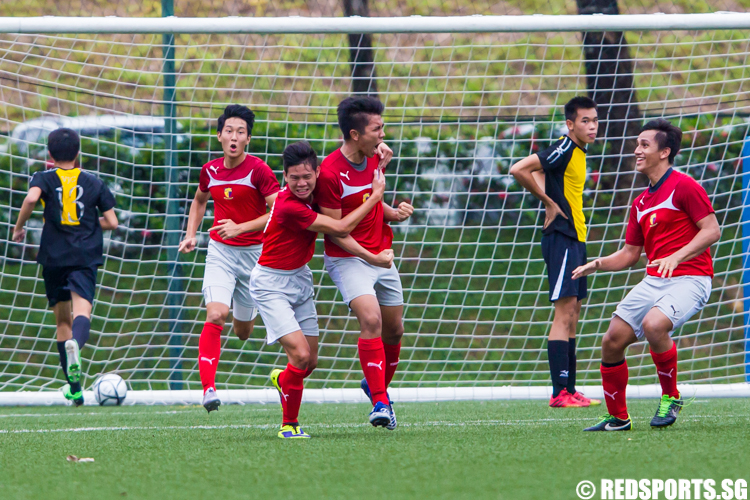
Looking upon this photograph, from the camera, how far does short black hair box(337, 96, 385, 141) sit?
15.1 ft

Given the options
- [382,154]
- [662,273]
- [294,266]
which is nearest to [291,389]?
[294,266]

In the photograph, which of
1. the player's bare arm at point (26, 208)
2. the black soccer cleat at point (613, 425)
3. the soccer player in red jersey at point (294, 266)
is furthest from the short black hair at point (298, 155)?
the player's bare arm at point (26, 208)

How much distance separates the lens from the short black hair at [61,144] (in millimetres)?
6418

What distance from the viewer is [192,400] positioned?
7109 millimetres

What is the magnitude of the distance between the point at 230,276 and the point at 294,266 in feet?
4.26

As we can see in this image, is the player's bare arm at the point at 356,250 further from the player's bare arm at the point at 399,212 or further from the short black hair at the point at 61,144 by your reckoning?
the short black hair at the point at 61,144

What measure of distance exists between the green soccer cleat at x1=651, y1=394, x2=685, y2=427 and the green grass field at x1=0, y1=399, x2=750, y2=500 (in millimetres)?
92

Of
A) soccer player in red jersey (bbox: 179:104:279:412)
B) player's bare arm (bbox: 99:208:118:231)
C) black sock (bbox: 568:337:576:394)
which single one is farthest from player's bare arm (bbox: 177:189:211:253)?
black sock (bbox: 568:337:576:394)

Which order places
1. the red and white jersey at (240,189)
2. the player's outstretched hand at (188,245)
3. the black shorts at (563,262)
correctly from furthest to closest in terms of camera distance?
the black shorts at (563,262) < the red and white jersey at (240,189) < the player's outstretched hand at (188,245)

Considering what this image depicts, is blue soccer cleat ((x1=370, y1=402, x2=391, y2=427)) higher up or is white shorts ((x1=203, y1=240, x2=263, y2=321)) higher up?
white shorts ((x1=203, y1=240, x2=263, y2=321))

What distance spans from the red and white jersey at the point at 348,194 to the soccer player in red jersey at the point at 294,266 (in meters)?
0.06

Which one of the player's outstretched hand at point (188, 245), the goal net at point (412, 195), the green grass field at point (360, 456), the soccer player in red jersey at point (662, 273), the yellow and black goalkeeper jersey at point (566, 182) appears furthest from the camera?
the goal net at point (412, 195)

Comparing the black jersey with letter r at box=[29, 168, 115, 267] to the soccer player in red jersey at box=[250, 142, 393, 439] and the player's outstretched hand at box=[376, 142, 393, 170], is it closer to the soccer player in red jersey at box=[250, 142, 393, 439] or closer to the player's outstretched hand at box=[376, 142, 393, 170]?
the soccer player in red jersey at box=[250, 142, 393, 439]

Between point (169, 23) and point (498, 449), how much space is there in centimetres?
432
